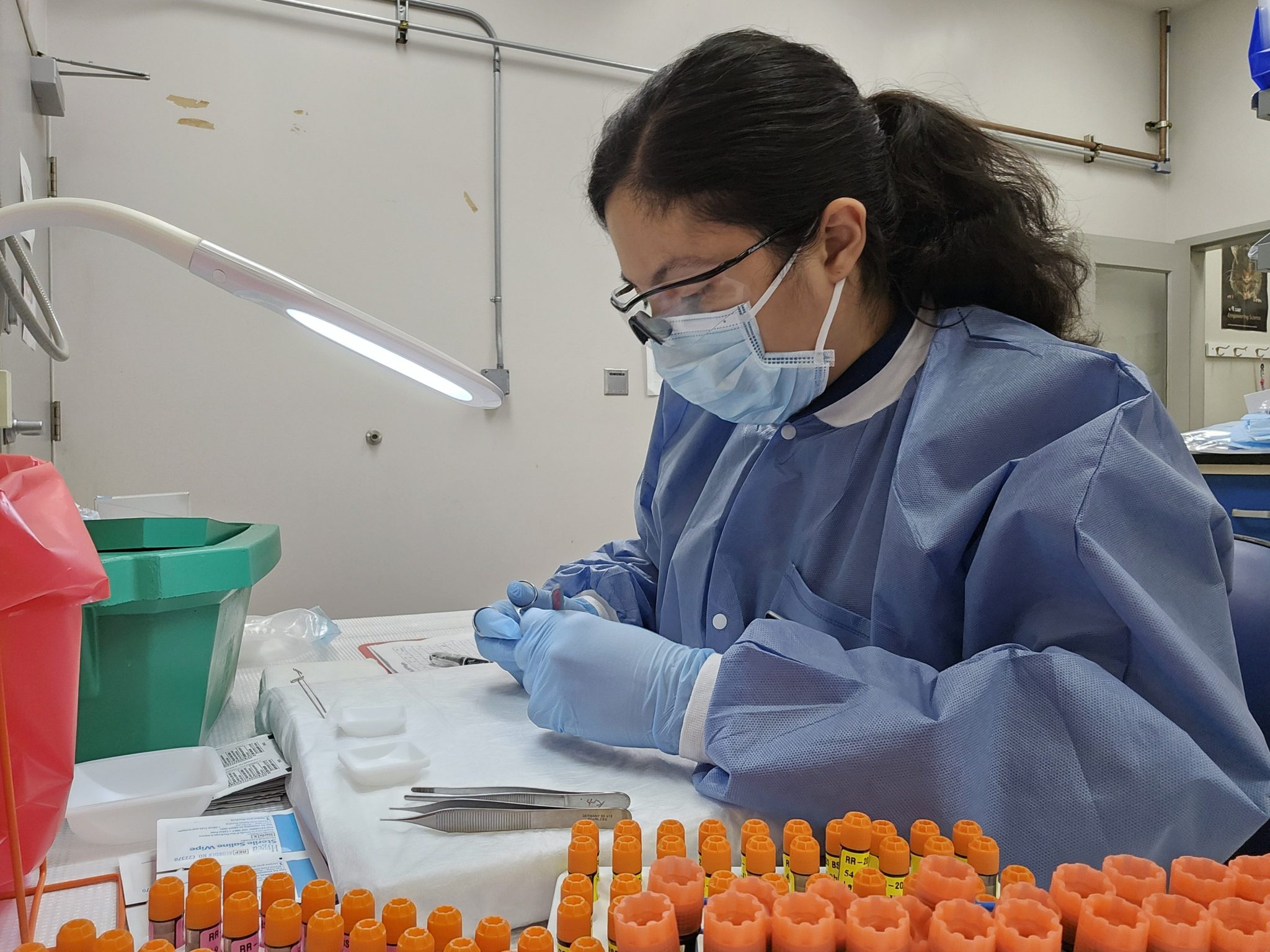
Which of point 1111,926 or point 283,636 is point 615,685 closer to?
point 1111,926

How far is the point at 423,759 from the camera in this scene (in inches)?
28.6

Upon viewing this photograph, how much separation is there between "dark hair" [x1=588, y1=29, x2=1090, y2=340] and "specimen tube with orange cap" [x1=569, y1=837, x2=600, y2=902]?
0.64 m

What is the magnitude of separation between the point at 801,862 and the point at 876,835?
56 millimetres

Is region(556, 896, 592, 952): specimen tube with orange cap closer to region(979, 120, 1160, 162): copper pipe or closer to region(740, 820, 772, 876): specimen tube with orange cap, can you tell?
region(740, 820, 772, 876): specimen tube with orange cap

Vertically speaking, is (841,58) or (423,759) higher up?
(841,58)

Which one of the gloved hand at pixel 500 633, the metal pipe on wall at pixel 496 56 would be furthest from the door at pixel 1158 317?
the gloved hand at pixel 500 633

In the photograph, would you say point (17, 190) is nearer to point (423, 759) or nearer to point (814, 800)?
point (423, 759)

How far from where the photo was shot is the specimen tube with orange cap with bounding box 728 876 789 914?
1.28 ft

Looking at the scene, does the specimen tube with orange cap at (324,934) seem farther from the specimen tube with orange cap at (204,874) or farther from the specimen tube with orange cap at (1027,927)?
the specimen tube with orange cap at (1027,927)

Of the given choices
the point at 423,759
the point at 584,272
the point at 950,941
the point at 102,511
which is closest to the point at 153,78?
the point at 584,272

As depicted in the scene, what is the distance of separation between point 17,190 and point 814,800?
1.71 m

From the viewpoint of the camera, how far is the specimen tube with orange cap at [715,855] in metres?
0.49

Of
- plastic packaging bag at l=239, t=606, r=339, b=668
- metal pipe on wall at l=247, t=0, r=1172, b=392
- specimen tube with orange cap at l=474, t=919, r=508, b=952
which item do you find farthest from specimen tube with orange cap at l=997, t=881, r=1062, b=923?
metal pipe on wall at l=247, t=0, r=1172, b=392

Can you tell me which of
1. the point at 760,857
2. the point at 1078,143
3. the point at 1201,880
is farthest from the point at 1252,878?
the point at 1078,143
